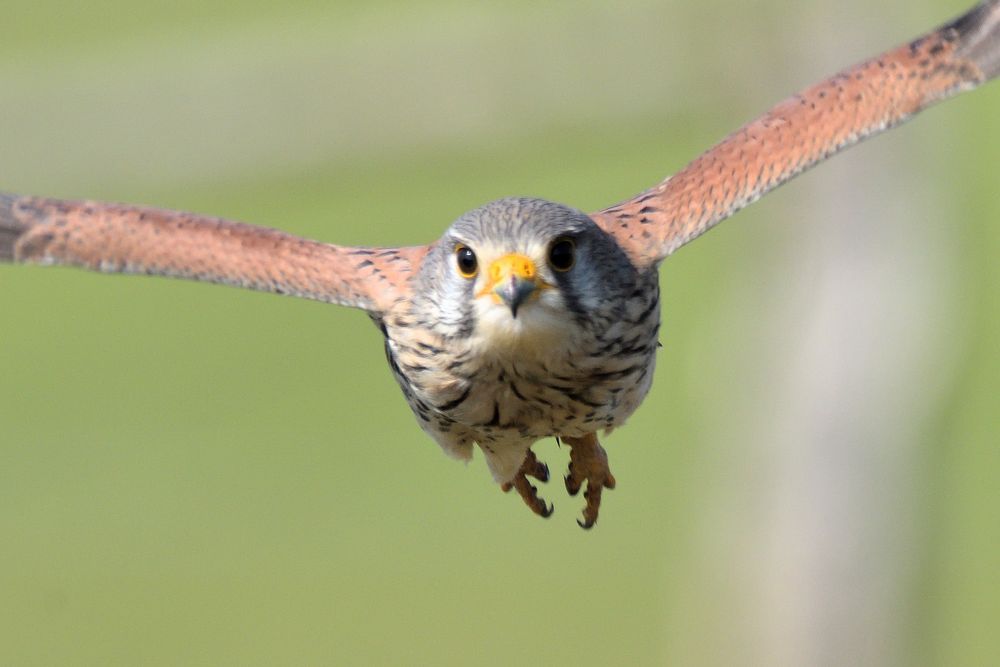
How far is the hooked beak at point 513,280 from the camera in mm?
6098

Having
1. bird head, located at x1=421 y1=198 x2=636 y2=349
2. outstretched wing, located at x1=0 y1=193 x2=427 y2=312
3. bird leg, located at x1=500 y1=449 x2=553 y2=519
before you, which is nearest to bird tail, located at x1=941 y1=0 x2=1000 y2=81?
bird head, located at x1=421 y1=198 x2=636 y2=349

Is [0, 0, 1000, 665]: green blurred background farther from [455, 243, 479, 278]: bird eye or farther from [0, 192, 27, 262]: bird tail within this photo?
[455, 243, 479, 278]: bird eye

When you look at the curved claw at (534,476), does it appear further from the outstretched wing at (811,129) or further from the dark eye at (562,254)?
the dark eye at (562,254)

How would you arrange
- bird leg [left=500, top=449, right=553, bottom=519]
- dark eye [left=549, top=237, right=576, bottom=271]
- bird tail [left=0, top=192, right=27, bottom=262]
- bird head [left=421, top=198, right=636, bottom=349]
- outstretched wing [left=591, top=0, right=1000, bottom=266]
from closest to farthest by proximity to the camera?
bird head [left=421, top=198, right=636, bottom=349] < dark eye [left=549, top=237, right=576, bottom=271] < outstretched wing [left=591, top=0, right=1000, bottom=266] < bird tail [left=0, top=192, right=27, bottom=262] < bird leg [left=500, top=449, right=553, bottom=519]

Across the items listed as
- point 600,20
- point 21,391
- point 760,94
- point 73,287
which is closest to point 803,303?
point 760,94

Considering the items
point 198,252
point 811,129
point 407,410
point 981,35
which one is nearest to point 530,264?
point 811,129

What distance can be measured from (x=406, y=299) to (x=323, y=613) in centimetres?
1816

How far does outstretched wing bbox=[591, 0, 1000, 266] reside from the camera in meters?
7.02

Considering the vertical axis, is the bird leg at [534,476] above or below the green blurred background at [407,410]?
below

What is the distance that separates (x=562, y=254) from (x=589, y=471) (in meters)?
1.64

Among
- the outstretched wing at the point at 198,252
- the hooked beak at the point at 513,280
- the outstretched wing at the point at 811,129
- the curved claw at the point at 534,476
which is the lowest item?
the curved claw at the point at 534,476

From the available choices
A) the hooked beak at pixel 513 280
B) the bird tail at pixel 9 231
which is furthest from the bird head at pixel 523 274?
the bird tail at pixel 9 231

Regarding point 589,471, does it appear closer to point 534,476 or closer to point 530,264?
point 534,476

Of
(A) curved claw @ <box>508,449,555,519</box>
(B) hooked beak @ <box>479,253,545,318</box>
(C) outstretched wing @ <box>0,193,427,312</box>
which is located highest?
(C) outstretched wing @ <box>0,193,427,312</box>
